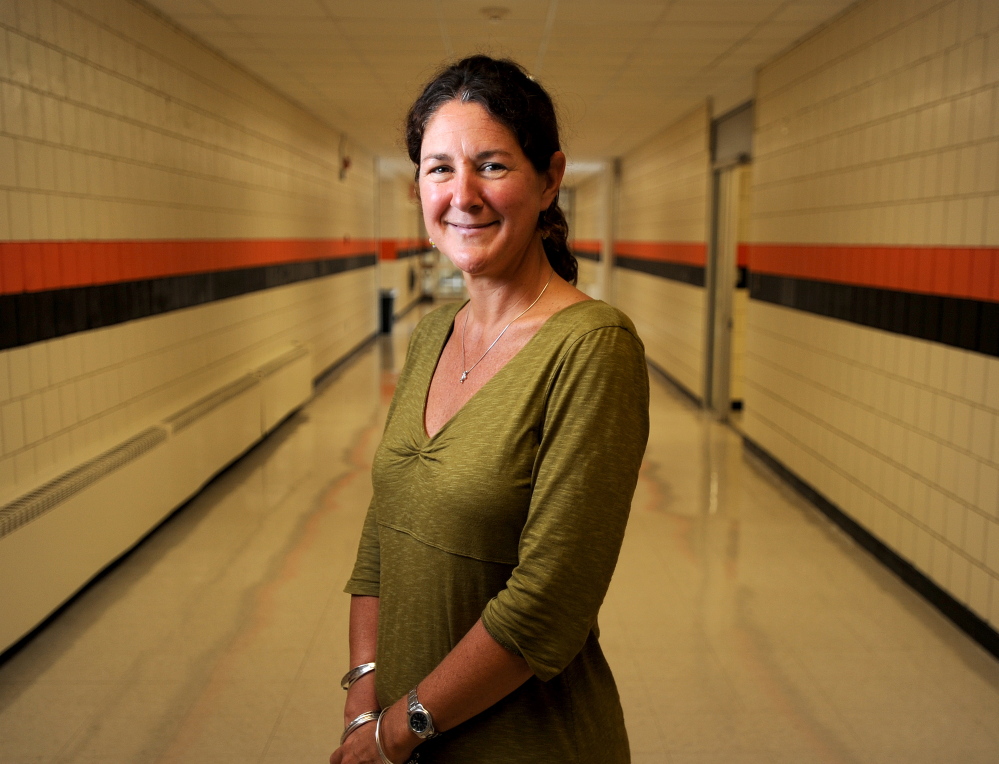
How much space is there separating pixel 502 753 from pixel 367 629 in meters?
0.33

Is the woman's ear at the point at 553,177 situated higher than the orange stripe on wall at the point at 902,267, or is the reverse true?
the woman's ear at the point at 553,177

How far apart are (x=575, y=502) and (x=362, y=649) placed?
53 centimetres

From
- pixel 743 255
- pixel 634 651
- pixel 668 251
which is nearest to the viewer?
pixel 634 651

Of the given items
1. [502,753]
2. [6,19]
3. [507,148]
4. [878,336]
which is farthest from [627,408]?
[878,336]

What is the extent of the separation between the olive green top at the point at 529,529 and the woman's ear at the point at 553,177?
17 centimetres

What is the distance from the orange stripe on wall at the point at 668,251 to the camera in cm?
885

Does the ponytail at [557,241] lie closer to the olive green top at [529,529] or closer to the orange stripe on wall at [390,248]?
the olive green top at [529,529]

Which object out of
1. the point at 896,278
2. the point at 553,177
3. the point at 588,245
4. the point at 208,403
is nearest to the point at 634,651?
the point at 896,278

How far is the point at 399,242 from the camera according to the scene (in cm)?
1847

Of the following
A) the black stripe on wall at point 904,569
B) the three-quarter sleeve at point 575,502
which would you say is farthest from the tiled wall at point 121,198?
the black stripe on wall at point 904,569

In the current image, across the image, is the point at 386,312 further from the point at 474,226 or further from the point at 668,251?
the point at 474,226

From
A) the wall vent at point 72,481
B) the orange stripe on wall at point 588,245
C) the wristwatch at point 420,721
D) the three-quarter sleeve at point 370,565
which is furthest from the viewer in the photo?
the orange stripe on wall at point 588,245

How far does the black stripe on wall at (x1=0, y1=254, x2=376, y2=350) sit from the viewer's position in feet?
11.8

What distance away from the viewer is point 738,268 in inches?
328
